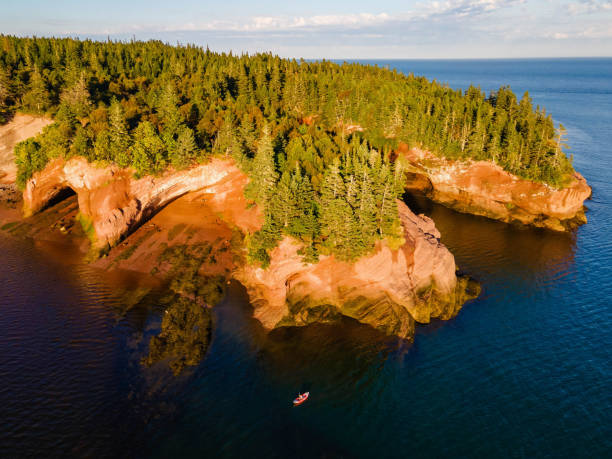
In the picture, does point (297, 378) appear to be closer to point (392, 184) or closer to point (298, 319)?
point (298, 319)

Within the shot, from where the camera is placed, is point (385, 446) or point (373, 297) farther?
point (373, 297)

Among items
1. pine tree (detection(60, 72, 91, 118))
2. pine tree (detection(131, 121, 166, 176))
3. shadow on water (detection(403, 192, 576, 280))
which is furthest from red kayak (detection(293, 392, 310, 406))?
pine tree (detection(60, 72, 91, 118))

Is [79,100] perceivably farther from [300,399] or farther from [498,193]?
[498,193]

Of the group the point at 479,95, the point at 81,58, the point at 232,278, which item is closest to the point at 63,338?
the point at 232,278

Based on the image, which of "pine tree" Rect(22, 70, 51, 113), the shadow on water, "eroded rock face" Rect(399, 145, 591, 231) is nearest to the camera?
the shadow on water

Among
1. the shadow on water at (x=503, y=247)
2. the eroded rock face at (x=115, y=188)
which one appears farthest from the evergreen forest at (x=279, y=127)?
the shadow on water at (x=503, y=247)

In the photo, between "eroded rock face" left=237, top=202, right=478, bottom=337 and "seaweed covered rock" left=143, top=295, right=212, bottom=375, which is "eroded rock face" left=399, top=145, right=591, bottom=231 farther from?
"seaweed covered rock" left=143, top=295, right=212, bottom=375

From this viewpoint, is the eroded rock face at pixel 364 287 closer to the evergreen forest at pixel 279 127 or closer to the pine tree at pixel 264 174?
the evergreen forest at pixel 279 127
